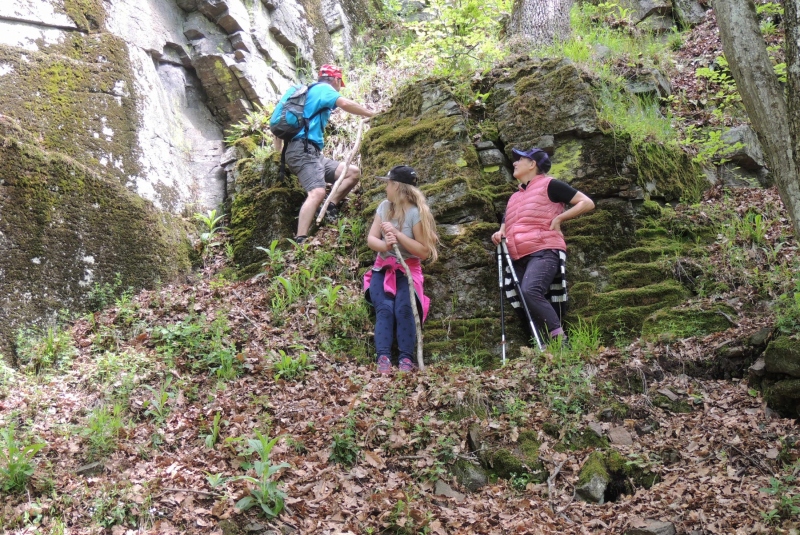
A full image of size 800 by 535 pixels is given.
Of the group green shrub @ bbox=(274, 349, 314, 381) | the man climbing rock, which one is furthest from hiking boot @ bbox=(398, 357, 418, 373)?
the man climbing rock

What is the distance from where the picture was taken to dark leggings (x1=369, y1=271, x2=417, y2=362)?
255 inches

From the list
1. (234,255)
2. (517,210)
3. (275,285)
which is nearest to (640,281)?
(517,210)

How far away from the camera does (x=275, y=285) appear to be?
25.2 feet

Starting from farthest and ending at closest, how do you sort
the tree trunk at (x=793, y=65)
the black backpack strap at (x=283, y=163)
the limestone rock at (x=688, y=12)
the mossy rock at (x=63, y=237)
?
the limestone rock at (x=688, y=12) < the black backpack strap at (x=283, y=163) < the mossy rock at (x=63, y=237) < the tree trunk at (x=793, y=65)

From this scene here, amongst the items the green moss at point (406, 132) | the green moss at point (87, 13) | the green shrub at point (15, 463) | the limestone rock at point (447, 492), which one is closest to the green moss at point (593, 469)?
the limestone rock at point (447, 492)

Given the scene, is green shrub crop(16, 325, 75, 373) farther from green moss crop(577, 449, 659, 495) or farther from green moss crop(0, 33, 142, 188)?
green moss crop(577, 449, 659, 495)

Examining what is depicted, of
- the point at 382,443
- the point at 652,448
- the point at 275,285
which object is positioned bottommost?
the point at 652,448

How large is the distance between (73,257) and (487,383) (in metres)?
5.14

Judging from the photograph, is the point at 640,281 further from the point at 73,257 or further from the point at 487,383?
the point at 73,257

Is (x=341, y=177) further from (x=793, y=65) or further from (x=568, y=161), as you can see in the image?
(x=793, y=65)

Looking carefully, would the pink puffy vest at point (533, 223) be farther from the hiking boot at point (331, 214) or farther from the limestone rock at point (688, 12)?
the limestone rock at point (688, 12)

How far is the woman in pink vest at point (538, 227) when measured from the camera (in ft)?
21.6

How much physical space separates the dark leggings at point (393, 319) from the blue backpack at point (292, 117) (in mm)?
3167

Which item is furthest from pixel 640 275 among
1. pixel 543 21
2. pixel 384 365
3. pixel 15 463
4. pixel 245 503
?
pixel 543 21
